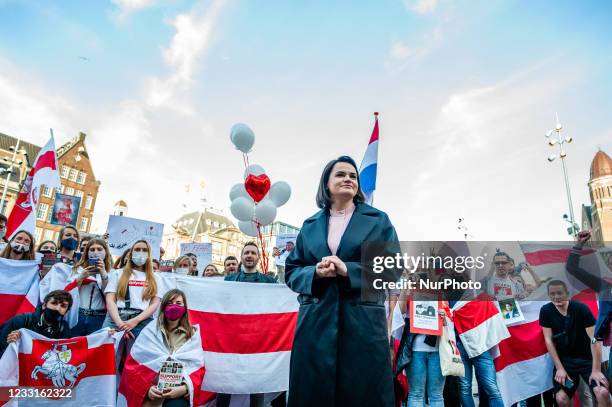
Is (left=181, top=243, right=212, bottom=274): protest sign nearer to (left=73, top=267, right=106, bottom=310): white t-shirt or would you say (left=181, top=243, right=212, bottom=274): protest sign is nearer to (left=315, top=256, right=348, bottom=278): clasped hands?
(left=73, top=267, right=106, bottom=310): white t-shirt

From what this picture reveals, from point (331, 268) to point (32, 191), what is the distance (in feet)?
26.3

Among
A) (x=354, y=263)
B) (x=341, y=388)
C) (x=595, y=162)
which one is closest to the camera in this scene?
(x=341, y=388)

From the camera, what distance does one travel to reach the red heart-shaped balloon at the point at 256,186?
371 inches

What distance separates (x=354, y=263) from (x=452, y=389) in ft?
13.4

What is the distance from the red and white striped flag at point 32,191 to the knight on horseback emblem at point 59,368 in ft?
12.9

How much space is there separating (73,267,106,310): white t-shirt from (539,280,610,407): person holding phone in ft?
17.3

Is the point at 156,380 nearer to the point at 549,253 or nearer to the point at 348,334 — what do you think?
the point at 348,334

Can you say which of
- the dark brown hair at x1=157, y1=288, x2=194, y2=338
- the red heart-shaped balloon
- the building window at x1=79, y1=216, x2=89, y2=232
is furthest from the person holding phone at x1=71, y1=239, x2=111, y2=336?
the building window at x1=79, y1=216, x2=89, y2=232

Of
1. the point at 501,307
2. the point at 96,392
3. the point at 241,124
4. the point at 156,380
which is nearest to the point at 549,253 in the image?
the point at 501,307

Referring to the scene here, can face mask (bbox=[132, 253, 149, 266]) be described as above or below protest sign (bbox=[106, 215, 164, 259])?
below

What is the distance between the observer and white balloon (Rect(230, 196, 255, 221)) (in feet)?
30.5

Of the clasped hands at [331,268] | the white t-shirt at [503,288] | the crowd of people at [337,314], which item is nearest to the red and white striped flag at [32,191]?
the crowd of people at [337,314]

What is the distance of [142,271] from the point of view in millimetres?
5000

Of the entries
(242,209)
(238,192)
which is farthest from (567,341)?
(238,192)
